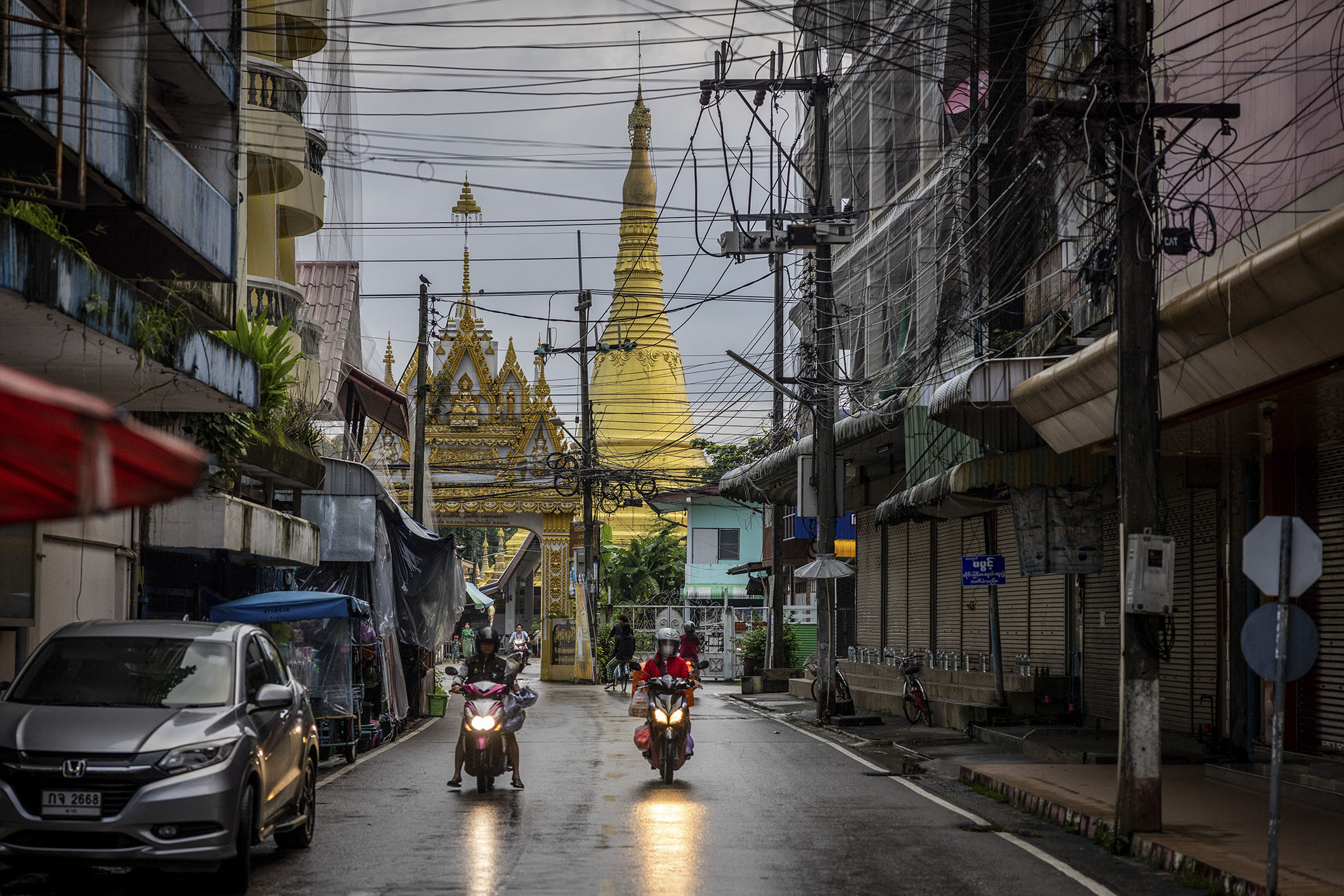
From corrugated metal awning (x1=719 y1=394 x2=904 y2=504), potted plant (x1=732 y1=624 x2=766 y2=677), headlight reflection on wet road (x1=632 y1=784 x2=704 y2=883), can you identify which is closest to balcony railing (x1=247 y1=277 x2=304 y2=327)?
corrugated metal awning (x1=719 y1=394 x2=904 y2=504)

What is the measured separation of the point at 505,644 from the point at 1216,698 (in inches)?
2201

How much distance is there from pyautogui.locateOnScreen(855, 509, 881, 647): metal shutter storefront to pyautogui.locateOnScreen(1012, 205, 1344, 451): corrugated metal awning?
21.1 metres

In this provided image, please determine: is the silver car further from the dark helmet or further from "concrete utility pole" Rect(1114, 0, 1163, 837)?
"concrete utility pole" Rect(1114, 0, 1163, 837)

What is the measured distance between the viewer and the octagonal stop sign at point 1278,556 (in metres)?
9.40

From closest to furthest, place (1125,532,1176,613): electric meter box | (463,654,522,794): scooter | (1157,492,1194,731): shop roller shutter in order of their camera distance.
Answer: (1125,532,1176,613): electric meter box → (463,654,522,794): scooter → (1157,492,1194,731): shop roller shutter

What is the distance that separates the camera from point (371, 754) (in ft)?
69.6

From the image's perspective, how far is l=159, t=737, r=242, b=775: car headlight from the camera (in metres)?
9.20

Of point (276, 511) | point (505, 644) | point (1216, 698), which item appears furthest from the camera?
point (505, 644)

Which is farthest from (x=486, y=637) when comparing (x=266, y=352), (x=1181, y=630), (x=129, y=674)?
(x=1181, y=630)

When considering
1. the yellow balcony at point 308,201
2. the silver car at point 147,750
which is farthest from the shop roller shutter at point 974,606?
the silver car at point 147,750

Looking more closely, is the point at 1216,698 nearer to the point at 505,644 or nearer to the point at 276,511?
the point at 276,511

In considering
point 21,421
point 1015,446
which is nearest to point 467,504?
point 1015,446

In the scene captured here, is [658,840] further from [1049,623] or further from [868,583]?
[868,583]

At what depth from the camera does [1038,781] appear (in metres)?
15.7
